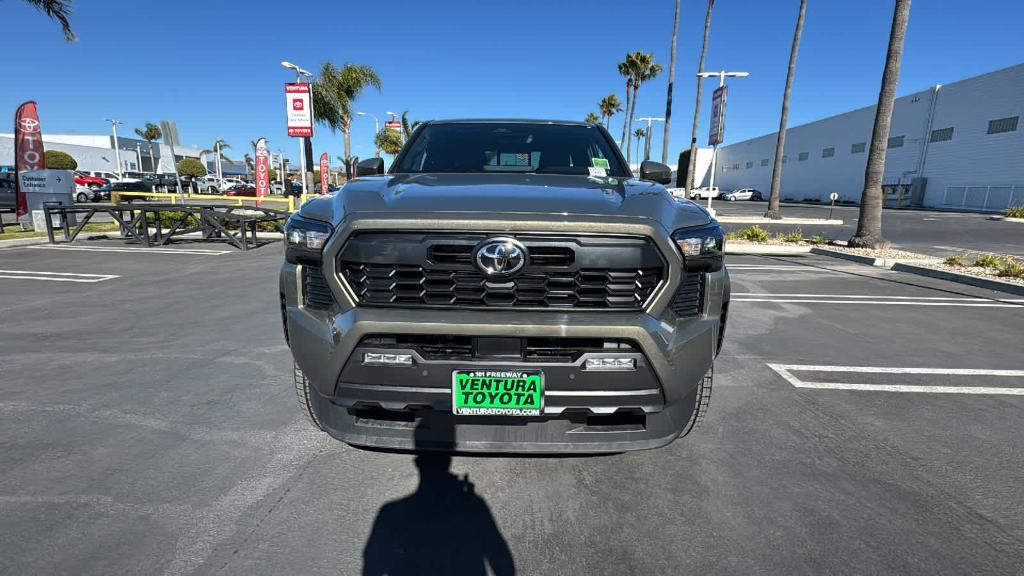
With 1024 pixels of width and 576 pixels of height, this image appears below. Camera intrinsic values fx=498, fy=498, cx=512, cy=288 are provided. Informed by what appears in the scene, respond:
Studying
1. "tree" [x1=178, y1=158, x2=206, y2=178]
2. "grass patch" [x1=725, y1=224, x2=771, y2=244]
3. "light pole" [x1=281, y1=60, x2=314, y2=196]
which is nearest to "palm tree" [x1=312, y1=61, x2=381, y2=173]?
"light pole" [x1=281, y1=60, x2=314, y2=196]

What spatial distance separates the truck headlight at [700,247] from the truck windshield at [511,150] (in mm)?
1182

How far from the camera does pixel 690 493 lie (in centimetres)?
238

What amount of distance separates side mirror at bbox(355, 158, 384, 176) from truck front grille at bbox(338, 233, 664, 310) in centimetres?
177

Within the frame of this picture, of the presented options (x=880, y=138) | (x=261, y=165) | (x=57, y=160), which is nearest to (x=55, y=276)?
(x=880, y=138)

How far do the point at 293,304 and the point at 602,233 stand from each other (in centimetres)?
137

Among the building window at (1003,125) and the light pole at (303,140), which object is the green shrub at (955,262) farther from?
the building window at (1003,125)

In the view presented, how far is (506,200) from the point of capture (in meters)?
2.13

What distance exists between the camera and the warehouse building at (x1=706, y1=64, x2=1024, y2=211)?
3322cm

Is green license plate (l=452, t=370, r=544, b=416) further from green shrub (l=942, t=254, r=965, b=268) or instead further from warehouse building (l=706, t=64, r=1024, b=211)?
warehouse building (l=706, t=64, r=1024, b=211)

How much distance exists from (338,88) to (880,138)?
2978cm

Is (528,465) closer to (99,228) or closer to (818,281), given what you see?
(818,281)

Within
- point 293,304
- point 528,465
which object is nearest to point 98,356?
point 293,304

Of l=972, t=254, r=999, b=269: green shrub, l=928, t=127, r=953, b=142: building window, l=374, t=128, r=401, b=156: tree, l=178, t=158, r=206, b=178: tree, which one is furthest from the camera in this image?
l=178, t=158, r=206, b=178: tree

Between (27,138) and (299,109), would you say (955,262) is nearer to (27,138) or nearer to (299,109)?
(299,109)
